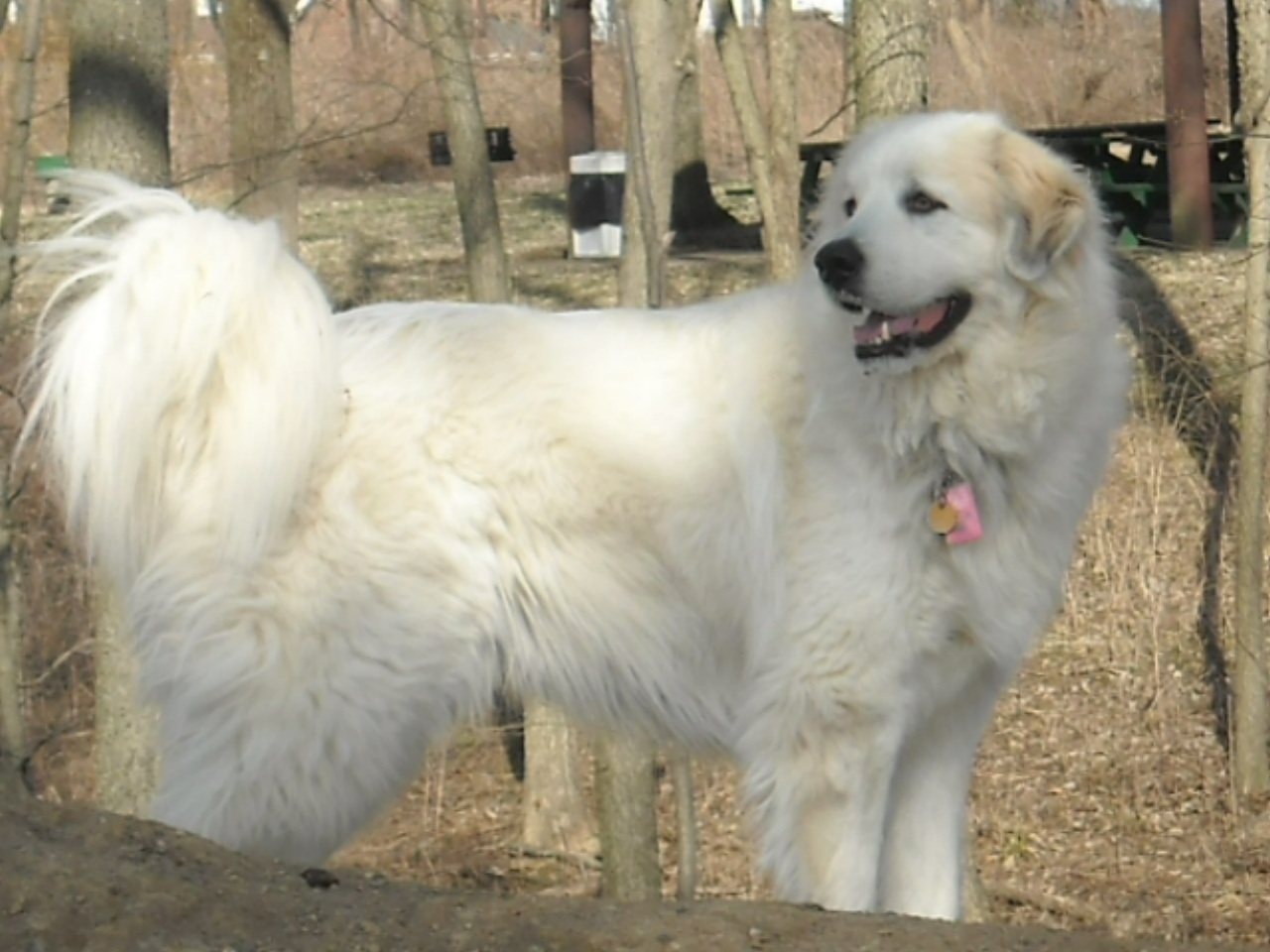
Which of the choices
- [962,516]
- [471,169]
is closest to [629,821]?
[471,169]

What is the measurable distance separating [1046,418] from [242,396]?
1.87 metres

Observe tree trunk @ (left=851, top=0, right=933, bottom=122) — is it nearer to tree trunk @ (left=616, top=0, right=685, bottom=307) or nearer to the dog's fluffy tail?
tree trunk @ (left=616, top=0, right=685, bottom=307)

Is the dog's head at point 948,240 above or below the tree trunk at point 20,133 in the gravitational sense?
below

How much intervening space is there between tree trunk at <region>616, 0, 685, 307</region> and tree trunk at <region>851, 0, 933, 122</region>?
0.99m

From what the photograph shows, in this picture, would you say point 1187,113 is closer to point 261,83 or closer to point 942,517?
point 261,83

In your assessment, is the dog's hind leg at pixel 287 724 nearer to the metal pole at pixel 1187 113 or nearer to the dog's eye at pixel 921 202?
the dog's eye at pixel 921 202

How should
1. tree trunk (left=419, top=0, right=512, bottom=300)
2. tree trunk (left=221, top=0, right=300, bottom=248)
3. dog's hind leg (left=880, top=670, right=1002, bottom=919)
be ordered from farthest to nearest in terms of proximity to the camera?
tree trunk (left=221, top=0, right=300, bottom=248), tree trunk (left=419, top=0, right=512, bottom=300), dog's hind leg (left=880, top=670, right=1002, bottom=919)

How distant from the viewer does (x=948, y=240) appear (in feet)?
13.4

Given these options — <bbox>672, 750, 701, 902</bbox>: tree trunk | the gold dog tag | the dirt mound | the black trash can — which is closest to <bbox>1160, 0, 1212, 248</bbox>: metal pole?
the black trash can

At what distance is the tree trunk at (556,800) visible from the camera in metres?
8.87

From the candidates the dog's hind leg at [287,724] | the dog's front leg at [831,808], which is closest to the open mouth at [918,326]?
the dog's front leg at [831,808]

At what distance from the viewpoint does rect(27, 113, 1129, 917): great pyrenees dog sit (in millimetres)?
4090

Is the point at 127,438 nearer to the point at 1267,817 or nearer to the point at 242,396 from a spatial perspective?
the point at 242,396

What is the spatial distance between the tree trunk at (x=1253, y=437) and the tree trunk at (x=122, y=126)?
4.81 m
